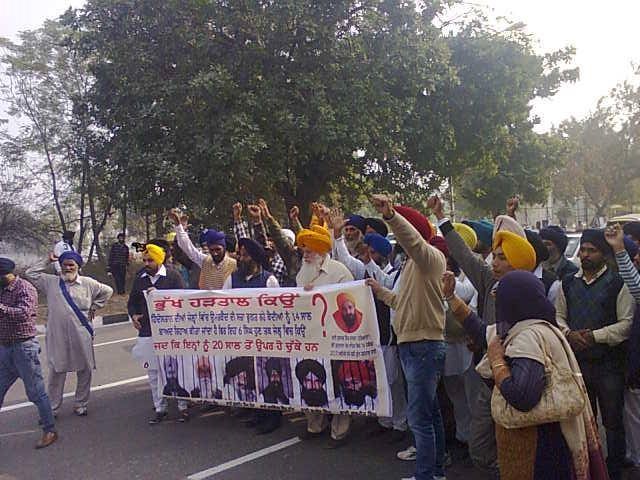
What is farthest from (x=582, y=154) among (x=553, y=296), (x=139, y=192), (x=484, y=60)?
(x=553, y=296)

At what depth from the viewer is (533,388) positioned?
101 inches

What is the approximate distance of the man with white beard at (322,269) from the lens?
17.0 ft

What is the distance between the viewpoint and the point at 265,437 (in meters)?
5.57

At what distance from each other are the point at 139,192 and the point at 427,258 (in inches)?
518

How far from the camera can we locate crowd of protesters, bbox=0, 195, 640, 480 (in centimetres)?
267

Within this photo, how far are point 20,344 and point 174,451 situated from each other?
171 cm

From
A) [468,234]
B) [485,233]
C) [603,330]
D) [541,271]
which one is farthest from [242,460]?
[603,330]

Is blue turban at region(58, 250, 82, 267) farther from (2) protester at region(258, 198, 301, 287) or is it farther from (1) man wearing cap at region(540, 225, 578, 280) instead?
(1) man wearing cap at region(540, 225, 578, 280)

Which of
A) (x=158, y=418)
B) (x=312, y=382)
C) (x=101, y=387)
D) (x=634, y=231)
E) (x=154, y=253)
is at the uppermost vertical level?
(x=154, y=253)

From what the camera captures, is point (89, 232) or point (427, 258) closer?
point (427, 258)

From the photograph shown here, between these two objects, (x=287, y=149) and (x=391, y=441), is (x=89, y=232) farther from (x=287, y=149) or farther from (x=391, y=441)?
(x=391, y=441)

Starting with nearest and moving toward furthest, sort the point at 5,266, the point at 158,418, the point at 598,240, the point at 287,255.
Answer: the point at 598,240
the point at 5,266
the point at 158,418
the point at 287,255

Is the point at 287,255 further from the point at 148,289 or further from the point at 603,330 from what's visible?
the point at 603,330

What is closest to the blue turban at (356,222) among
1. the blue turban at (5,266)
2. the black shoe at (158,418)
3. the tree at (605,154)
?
the black shoe at (158,418)
